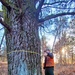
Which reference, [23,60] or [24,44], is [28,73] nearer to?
[23,60]

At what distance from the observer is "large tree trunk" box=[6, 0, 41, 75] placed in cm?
253

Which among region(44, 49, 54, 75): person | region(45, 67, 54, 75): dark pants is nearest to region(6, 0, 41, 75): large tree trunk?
region(44, 49, 54, 75): person

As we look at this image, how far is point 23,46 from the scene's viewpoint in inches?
101

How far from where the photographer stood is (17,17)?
8.56ft

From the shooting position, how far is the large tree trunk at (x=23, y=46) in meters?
2.53

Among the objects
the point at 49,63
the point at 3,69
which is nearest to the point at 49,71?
the point at 49,63

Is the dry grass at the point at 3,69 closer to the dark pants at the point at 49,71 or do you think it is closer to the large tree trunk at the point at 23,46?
the dark pants at the point at 49,71

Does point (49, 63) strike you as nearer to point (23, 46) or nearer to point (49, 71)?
point (49, 71)

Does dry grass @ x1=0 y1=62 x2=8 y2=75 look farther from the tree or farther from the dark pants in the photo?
the tree

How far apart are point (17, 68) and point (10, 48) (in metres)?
0.27

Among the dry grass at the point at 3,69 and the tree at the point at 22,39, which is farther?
the dry grass at the point at 3,69

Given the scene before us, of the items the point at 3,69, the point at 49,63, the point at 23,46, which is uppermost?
the point at 23,46

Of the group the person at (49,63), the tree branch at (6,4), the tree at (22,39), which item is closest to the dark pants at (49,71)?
the person at (49,63)

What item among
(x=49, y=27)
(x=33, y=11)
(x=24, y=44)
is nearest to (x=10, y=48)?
(x=24, y=44)
